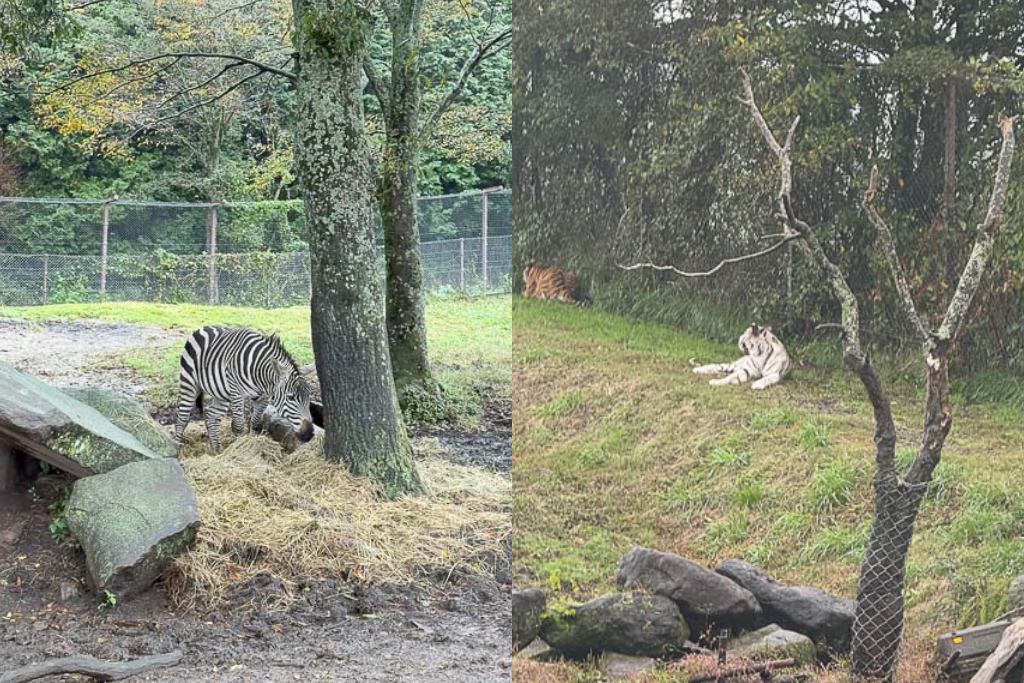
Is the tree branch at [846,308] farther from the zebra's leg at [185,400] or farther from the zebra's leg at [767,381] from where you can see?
the zebra's leg at [185,400]

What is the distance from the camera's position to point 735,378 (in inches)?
89.0

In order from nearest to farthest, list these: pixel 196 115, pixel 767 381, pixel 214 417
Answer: pixel 767 381
pixel 214 417
pixel 196 115

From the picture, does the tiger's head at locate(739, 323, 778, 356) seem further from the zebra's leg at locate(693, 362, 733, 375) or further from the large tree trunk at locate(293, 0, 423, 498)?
the large tree trunk at locate(293, 0, 423, 498)

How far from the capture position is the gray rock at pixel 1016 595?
2.00 meters

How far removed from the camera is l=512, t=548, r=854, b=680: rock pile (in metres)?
2.16

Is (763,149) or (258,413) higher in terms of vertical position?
(763,149)

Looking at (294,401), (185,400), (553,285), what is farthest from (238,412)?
(553,285)

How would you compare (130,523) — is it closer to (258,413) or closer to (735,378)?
(258,413)

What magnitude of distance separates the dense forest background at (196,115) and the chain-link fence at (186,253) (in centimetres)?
110

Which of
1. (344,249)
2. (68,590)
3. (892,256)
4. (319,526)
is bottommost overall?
(68,590)

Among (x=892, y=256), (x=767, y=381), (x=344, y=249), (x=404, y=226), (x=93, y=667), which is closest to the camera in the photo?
(x=892, y=256)

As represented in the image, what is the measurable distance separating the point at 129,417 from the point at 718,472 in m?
7.16

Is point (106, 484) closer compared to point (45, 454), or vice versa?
point (106, 484)

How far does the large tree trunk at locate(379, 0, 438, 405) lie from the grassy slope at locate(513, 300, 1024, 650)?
7.98 meters
